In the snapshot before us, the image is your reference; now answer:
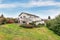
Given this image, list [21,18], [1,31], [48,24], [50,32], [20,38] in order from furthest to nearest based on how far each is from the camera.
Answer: [21,18], [48,24], [50,32], [1,31], [20,38]

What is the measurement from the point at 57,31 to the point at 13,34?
59.2 feet

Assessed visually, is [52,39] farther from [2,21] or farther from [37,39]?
[2,21]

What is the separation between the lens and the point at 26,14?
9856cm

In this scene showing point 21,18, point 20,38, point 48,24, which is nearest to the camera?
point 20,38

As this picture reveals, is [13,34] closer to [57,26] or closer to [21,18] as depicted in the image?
[57,26]

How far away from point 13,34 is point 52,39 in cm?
1087

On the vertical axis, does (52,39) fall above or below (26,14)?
below


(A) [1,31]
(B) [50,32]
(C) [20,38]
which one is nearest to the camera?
(C) [20,38]

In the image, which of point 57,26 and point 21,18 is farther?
point 21,18

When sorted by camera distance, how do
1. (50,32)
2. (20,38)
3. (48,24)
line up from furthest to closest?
(48,24)
(50,32)
(20,38)

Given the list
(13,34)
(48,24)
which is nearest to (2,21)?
(48,24)

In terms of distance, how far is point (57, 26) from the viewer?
68.8 metres

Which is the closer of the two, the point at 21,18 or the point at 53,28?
the point at 53,28

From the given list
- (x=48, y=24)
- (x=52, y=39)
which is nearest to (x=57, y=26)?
(x=48, y=24)
